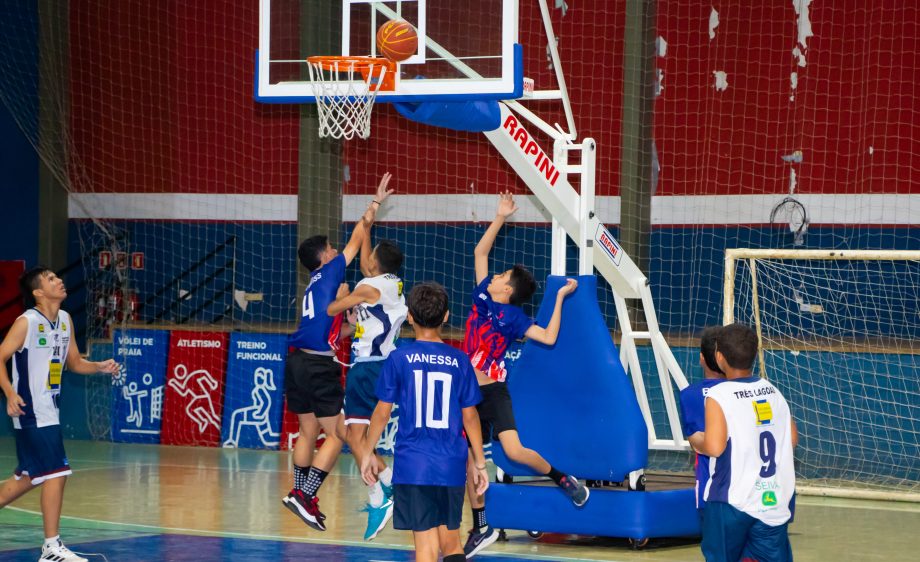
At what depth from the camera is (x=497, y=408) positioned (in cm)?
852

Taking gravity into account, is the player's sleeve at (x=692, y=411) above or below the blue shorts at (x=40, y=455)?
above

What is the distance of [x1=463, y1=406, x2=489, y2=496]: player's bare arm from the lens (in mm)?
6410

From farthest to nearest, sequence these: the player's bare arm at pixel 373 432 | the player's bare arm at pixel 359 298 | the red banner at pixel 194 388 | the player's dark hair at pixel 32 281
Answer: the red banner at pixel 194 388
the player's bare arm at pixel 359 298
the player's dark hair at pixel 32 281
the player's bare arm at pixel 373 432

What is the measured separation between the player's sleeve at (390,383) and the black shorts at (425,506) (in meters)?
0.45

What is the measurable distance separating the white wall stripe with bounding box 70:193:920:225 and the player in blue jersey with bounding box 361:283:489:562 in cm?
920

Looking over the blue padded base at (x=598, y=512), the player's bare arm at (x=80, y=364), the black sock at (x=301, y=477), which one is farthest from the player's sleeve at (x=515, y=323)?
the player's bare arm at (x=80, y=364)

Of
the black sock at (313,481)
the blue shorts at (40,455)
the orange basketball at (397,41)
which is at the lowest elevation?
the black sock at (313,481)

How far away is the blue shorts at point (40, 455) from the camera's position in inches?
316

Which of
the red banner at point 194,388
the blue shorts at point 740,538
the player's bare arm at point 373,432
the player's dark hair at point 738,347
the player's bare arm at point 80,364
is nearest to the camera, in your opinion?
the blue shorts at point 740,538

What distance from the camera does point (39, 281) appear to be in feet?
26.7

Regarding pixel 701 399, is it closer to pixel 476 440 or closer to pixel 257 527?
pixel 476 440

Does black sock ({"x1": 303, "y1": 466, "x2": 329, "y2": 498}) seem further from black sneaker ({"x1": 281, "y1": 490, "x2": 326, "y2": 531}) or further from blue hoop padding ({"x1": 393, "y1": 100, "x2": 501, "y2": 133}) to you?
blue hoop padding ({"x1": 393, "y1": 100, "x2": 501, "y2": 133})

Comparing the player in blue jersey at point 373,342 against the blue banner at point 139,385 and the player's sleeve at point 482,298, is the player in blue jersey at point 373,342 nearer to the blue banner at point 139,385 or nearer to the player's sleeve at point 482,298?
the player's sleeve at point 482,298

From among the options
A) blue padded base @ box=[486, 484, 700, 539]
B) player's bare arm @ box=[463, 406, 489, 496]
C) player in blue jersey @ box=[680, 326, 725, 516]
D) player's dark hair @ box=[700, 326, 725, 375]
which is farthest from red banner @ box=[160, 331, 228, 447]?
player's dark hair @ box=[700, 326, 725, 375]
